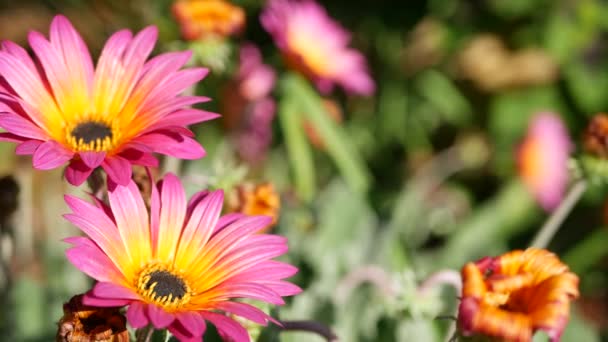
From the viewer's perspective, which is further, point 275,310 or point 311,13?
point 311,13

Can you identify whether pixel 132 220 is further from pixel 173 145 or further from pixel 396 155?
pixel 396 155

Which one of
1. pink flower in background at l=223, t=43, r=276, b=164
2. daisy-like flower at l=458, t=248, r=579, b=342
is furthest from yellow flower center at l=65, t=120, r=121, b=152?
pink flower in background at l=223, t=43, r=276, b=164

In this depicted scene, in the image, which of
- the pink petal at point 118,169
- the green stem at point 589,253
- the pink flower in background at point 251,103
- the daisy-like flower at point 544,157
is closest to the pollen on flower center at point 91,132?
the pink petal at point 118,169

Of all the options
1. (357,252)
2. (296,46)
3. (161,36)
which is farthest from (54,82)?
(161,36)

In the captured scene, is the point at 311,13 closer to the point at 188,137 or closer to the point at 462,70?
the point at 462,70

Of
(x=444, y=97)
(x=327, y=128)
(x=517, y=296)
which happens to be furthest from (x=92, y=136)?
(x=444, y=97)
